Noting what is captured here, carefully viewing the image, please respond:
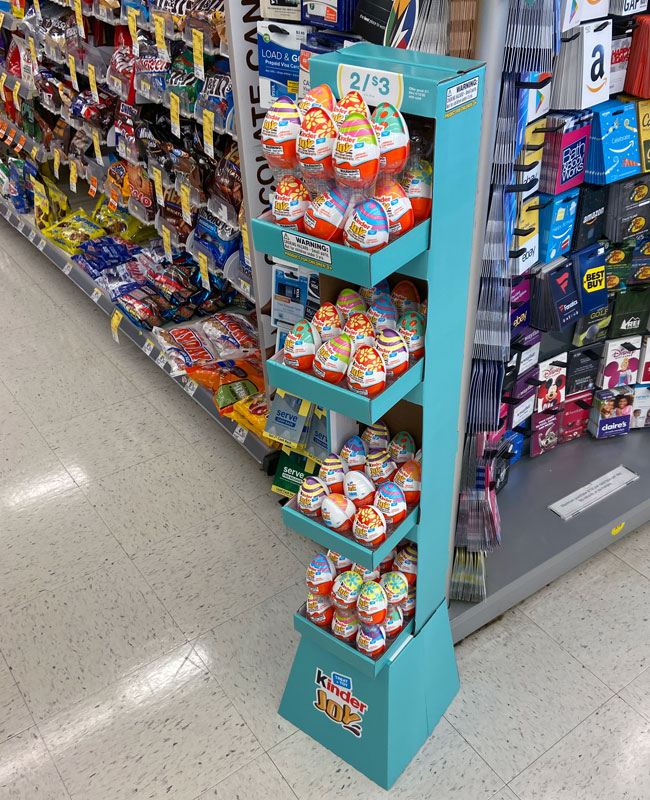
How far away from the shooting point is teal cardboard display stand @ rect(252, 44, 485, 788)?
129 cm

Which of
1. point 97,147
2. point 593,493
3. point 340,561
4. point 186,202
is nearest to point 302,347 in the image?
point 340,561

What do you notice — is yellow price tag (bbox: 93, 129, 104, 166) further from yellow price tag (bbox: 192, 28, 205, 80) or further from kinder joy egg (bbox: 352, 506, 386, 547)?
kinder joy egg (bbox: 352, 506, 386, 547)

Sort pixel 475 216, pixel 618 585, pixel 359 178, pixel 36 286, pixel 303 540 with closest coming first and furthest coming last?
1. pixel 359 178
2. pixel 475 216
3. pixel 618 585
4. pixel 303 540
5. pixel 36 286

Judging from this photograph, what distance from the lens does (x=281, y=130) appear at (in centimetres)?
129

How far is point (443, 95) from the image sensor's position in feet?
4.04

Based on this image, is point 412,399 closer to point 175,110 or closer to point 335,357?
point 335,357

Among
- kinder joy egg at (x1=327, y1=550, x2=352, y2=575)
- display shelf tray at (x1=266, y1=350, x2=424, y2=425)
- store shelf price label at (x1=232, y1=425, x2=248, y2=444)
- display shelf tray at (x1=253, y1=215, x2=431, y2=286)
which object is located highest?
display shelf tray at (x1=253, y1=215, x2=431, y2=286)

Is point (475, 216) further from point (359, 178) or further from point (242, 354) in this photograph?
point (242, 354)

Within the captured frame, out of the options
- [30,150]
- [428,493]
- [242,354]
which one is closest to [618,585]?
[428,493]

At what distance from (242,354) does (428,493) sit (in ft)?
5.88

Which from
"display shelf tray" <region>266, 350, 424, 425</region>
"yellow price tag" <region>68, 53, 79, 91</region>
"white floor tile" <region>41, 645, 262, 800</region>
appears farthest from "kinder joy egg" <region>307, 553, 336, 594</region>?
"yellow price tag" <region>68, 53, 79, 91</region>

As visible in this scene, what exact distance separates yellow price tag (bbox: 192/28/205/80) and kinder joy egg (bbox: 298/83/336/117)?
4.84ft

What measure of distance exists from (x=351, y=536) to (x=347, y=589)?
18 cm

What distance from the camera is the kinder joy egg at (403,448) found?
1.73 m
